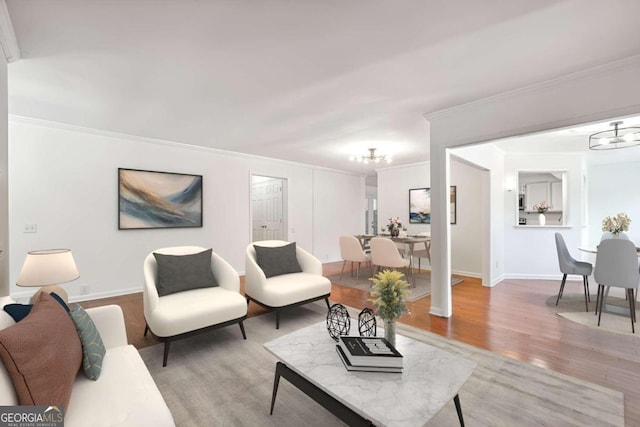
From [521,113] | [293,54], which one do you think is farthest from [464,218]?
[293,54]

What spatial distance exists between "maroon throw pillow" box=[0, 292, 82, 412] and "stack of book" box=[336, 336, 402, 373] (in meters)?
1.23

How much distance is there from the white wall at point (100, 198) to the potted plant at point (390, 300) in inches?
161

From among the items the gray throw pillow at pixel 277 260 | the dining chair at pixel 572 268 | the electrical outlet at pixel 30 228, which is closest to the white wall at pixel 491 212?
the dining chair at pixel 572 268

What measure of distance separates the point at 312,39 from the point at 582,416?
288cm

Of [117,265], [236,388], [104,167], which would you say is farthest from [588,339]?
[104,167]

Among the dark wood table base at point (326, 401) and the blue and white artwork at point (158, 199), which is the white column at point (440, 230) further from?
the blue and white artwork at point (158, 199)

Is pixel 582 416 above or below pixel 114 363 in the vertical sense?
below

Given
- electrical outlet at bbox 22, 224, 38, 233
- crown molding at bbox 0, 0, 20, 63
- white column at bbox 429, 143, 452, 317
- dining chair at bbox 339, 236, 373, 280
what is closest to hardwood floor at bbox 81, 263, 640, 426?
white column at bbox 429, 143, 452, 317

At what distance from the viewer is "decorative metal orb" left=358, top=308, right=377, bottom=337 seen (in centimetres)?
186

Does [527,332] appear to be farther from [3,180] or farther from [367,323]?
[3,180]

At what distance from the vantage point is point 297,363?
1.57 metres

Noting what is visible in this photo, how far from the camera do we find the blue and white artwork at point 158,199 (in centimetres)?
423

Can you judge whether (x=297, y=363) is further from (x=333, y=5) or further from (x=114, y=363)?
(x=333, y=5)

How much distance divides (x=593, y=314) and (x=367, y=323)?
3236 mm
